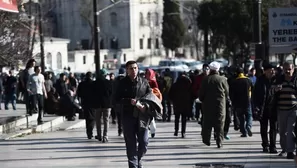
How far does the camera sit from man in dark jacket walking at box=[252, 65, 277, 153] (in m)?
15.6

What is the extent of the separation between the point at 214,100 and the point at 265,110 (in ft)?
4.96

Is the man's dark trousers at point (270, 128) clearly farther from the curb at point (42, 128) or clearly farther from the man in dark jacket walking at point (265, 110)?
the curb at point (42, 128)

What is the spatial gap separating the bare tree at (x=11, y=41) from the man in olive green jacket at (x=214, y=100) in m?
7.47

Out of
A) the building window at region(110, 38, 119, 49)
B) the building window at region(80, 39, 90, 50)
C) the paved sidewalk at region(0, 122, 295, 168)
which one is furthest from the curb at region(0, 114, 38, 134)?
the building window at region(80, 39, 90, 50)

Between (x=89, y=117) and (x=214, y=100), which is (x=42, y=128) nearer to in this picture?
(x=89, y=117)

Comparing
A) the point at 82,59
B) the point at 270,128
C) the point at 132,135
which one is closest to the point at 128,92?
the point at 132,135

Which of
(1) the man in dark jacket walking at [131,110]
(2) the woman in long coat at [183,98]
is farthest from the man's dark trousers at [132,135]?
(2) the woman in long coat at [183,98]

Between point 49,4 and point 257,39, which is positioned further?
point 49,4

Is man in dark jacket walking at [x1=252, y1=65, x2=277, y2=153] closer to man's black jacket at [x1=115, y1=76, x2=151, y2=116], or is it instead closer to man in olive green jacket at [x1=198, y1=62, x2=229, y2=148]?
man in olive green jacket at [x1=198, y1=62, x2=229, y2=148]

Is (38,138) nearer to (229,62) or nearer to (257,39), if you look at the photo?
(257,39)

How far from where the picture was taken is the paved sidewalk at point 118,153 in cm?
1454

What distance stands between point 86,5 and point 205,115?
6587 cm

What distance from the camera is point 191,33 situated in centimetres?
9694

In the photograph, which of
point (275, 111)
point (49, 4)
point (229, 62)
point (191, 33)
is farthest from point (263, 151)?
point (191, 33)
